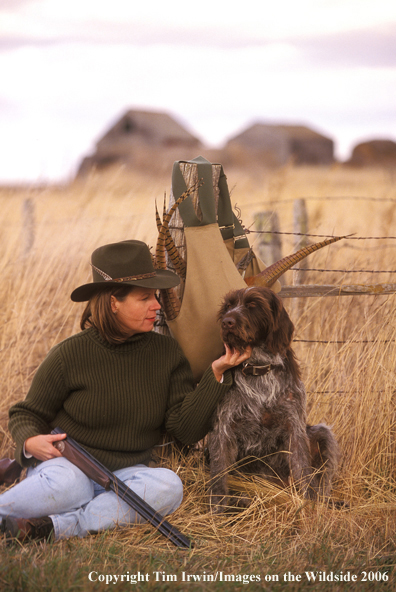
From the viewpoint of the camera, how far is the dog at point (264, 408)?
3191 millimetres

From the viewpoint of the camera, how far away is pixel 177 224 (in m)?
3.75

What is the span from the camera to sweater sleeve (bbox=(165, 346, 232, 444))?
3254mm

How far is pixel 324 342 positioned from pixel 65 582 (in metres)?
2.71

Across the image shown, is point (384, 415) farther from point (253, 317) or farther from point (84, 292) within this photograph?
point (84, 292)

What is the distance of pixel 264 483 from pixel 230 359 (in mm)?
822

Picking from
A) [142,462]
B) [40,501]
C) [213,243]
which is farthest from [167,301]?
[40,501]

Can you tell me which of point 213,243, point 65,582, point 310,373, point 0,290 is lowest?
point 65,582

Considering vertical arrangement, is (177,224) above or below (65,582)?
above

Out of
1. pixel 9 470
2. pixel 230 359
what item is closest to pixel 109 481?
pixel 9 470

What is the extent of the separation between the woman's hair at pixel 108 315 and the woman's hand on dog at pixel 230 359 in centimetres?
54

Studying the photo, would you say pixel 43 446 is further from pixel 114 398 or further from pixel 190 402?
pixel 190 402

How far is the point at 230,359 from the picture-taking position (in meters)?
3.20

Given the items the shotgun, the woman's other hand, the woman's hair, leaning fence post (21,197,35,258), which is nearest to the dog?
the shotgun

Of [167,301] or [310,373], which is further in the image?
[310,373]
